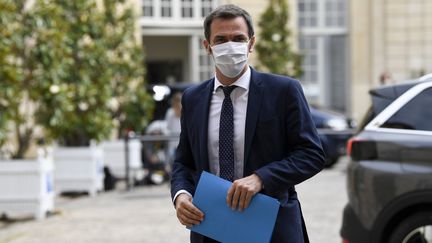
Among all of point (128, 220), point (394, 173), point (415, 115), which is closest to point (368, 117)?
point (415, 115)

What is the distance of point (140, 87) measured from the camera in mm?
17562

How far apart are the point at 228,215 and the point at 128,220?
7.32m

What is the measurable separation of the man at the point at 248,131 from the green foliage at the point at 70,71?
668 cm

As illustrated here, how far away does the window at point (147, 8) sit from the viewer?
1009 inches

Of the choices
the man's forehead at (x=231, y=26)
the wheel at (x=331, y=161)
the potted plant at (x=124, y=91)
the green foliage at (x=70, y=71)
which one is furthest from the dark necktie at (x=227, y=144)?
the wheel at (x=331, y=161)

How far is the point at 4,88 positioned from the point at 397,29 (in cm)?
1875

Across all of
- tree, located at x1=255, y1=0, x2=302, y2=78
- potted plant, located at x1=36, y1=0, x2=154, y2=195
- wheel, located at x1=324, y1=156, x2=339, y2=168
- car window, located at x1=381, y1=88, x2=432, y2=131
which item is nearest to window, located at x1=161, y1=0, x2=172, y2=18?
tree, located at x1=255, y1=0, x2=302, y2=78

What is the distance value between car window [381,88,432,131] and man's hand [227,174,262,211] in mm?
3077

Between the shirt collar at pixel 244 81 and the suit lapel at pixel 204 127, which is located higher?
the shirt collar at pixel 244 81

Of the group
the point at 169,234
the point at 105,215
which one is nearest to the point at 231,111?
the point at 169,234

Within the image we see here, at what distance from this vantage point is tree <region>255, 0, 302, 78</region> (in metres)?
24.0

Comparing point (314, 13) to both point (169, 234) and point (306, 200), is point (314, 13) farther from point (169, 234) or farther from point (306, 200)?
point (169, 234)

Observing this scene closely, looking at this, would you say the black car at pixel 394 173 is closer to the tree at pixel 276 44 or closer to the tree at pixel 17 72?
the tree at pixel 17 72

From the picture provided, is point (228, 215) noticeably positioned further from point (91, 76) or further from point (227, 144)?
point (91, 76)
